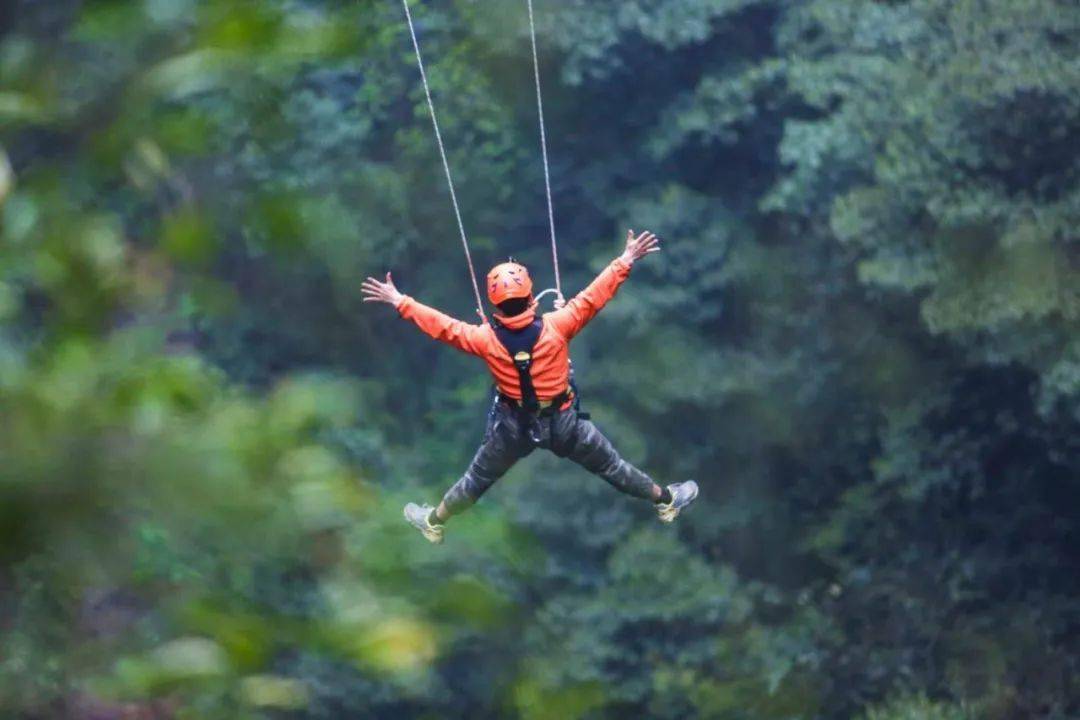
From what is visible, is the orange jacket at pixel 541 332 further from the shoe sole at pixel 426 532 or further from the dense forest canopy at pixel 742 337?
the dense forest canopy at pixel 742 337

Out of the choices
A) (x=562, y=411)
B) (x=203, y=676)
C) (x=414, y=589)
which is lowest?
(x=203, y=676)

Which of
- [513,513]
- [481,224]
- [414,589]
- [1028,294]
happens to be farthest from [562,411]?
[481,224]

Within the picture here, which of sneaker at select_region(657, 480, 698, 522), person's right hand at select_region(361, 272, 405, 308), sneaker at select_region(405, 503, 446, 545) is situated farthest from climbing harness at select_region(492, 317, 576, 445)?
sneaker at select_region(657, 480, 698, 522)

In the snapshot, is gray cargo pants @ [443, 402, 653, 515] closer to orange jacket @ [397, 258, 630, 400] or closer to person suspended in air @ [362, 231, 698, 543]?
person suspended in air @ [362, 231, 698, 543]

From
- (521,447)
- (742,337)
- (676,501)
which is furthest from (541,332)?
(742,337)

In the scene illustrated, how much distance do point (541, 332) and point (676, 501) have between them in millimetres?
1022

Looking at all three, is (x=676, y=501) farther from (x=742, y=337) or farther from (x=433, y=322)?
(x=742, y=337)

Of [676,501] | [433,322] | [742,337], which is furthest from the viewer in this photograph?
[742,337]

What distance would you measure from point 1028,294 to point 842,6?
9.72 feet

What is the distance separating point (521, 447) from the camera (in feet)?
16.0

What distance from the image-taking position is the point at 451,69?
12430 mm

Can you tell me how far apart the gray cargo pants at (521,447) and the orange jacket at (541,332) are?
0.15 m

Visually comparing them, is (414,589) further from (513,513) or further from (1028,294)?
(513,513)

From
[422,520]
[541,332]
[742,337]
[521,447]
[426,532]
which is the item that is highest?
[742,337]
